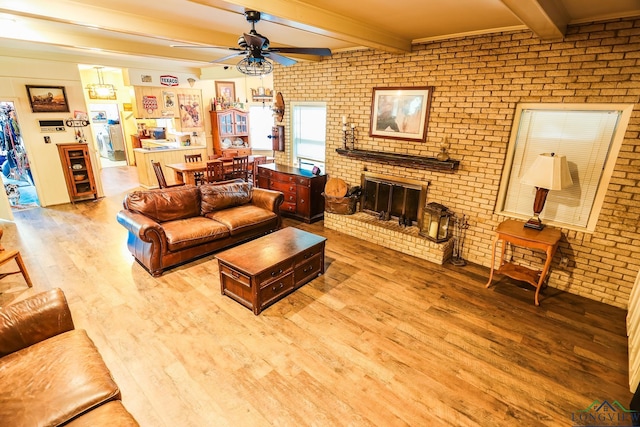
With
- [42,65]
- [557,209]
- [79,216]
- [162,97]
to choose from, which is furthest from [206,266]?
[162,97]

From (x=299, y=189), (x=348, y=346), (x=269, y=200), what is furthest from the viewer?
(x=299, y=189)

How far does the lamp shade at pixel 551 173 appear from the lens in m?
3.17

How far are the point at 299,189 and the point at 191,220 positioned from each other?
1.94 meters

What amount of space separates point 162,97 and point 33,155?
11.4 feet

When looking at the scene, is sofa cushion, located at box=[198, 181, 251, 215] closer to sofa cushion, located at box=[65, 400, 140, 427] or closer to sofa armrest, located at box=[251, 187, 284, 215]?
sofa armrest, located at box=[251, 187, 284, 215]

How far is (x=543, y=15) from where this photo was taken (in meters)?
2.46

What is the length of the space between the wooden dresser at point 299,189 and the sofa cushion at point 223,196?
2.57ft

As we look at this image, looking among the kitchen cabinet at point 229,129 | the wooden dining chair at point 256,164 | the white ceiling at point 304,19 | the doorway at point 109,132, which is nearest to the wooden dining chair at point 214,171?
the wooden dining chair at point 256,164

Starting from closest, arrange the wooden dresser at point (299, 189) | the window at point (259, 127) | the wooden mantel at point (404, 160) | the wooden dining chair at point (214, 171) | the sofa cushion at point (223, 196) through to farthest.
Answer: the wooden mantel at point (404, 160) → the sofa cushion at point (223, 196) → the wooden dresser at point (299, 189) → the wooden dining chair at point (214, 171) → the window at point (259, 127)

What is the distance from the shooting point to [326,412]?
83.7 inches

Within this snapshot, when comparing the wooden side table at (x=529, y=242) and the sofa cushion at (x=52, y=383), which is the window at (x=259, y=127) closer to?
the wooden side table at (x=529, y=242)

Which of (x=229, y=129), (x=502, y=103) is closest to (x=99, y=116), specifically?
(x=229, y=129)

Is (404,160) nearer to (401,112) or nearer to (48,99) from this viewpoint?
(401,112)

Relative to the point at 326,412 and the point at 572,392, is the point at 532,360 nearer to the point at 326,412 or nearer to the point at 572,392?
the point at 572,392
